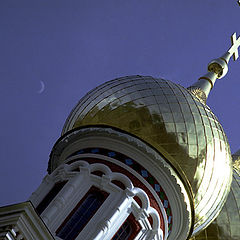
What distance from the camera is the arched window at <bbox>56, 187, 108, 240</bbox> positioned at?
9.55m

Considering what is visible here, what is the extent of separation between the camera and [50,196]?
34.6ft

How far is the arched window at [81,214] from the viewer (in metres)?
9.55

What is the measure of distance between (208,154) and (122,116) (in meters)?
1.64

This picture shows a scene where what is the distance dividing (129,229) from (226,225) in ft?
13.5

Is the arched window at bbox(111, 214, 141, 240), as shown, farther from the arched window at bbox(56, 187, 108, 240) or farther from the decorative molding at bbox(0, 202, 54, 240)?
the decorative molding at bbox(0, 202, 54, 240)

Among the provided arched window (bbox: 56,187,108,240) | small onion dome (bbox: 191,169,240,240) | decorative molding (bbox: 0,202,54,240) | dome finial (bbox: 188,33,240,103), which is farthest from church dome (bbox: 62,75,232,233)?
dome finial (bbox: 188,33,240,103)

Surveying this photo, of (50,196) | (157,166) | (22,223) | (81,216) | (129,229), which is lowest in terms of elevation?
(22,223)

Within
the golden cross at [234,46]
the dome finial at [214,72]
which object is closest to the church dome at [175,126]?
the dome finial at [214,72]

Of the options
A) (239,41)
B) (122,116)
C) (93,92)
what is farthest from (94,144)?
(239,41)

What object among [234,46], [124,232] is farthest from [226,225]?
[234,46]

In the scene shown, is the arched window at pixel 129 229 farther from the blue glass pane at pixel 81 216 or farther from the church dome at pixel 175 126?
the church dome at pixel 175 126

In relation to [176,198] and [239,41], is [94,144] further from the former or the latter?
[239,41]

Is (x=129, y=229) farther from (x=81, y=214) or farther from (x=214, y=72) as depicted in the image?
(x=214, y=72)

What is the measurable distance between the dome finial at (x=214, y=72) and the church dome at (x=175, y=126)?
370cm
